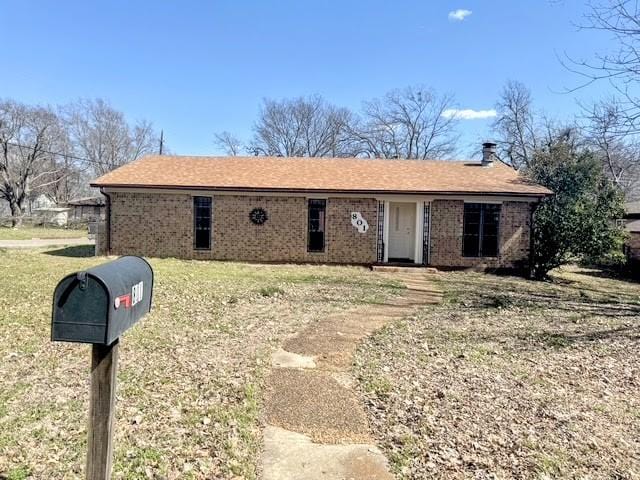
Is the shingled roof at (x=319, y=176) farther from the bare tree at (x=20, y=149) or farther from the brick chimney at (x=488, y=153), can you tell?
the bare tree at (x=20, y=149)

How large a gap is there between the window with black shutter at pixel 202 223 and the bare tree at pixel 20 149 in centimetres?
2820

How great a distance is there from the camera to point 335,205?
47.7 ft

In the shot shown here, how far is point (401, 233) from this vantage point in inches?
596

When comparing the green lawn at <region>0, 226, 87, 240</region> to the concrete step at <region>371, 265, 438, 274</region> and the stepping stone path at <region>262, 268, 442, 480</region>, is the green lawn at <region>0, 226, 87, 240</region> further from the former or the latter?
the stepping stone path at <region>262, 268, 442, 480</region>

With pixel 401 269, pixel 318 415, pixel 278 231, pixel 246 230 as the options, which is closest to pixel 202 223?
pixel 246 230

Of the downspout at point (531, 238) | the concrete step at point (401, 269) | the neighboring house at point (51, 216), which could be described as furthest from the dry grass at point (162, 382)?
the neighboring house at point (51, 216)

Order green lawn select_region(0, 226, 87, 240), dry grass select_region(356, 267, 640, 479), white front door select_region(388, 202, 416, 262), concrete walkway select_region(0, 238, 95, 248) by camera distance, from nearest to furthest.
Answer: dry grass select_region(356, 267, 640, 479) < white front door select_region(388, 202, 416, 262) < concrete walkway select_region(0, 238, 95, 248) < green lawn select_region(0, 226, 87, 240)

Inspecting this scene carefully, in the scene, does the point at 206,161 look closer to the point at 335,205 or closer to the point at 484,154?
the point at 335,205

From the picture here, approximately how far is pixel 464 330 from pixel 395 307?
185 centimetres

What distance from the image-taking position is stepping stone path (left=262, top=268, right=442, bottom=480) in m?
3.01

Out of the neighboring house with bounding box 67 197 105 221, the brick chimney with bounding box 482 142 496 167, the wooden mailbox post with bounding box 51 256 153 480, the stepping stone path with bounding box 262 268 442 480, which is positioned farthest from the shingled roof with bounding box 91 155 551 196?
the neighboring house with bounding box 67 197 105 221

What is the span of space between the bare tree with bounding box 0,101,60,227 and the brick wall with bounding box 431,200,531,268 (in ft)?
112

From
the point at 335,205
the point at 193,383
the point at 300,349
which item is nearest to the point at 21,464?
the point at 193,383

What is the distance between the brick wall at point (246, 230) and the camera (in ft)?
47.5
